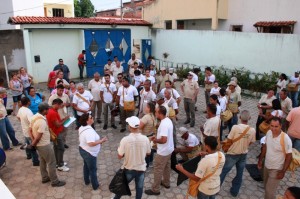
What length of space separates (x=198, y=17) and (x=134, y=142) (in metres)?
14.2

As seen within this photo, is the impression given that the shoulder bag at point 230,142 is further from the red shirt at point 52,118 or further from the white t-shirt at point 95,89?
the white t-shirt at point 95,89

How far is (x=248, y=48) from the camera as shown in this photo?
43.4ft

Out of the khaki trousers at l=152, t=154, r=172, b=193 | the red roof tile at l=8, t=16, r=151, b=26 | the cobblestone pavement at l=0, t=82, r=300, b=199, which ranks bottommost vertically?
the cobblestone pavement at l=0, t=82, r=300, b=199

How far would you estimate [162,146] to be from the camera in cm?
488

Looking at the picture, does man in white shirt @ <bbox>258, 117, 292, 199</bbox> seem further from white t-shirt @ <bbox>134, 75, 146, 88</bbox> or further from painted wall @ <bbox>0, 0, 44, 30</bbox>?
painted wall @ <bbox>0, 0, 44, 30</bbox>

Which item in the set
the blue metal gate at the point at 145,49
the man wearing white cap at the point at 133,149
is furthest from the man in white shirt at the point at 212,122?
the blue metal gate at the point at 145,49

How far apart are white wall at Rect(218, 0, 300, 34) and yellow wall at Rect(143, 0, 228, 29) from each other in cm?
55

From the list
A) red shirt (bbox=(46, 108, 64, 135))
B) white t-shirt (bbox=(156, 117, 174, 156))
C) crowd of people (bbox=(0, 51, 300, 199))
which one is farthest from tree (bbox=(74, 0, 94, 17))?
white t-shirt (bbox=(156, 117, 174, 156))

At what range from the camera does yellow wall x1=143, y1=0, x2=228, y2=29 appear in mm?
16234

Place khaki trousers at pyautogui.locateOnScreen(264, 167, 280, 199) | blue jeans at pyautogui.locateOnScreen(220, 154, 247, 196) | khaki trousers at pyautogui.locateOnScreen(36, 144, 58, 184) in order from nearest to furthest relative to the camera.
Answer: khaki trousers at pyautogui.locateOnScreen(264, 167, 280, 199) → blue jeans at pyautogui.locateOnScreen(220, 154, 247, 196) → khaki trousers at pyautogui.locateOnScreen(36, 144, 58, 184)

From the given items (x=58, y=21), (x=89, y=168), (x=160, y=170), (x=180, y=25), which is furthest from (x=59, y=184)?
(x=180, y=25)

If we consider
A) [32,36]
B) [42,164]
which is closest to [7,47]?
A: [32,36]

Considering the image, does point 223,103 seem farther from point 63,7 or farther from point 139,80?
point 63,7

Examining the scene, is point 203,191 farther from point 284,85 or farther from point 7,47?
point 7,47
